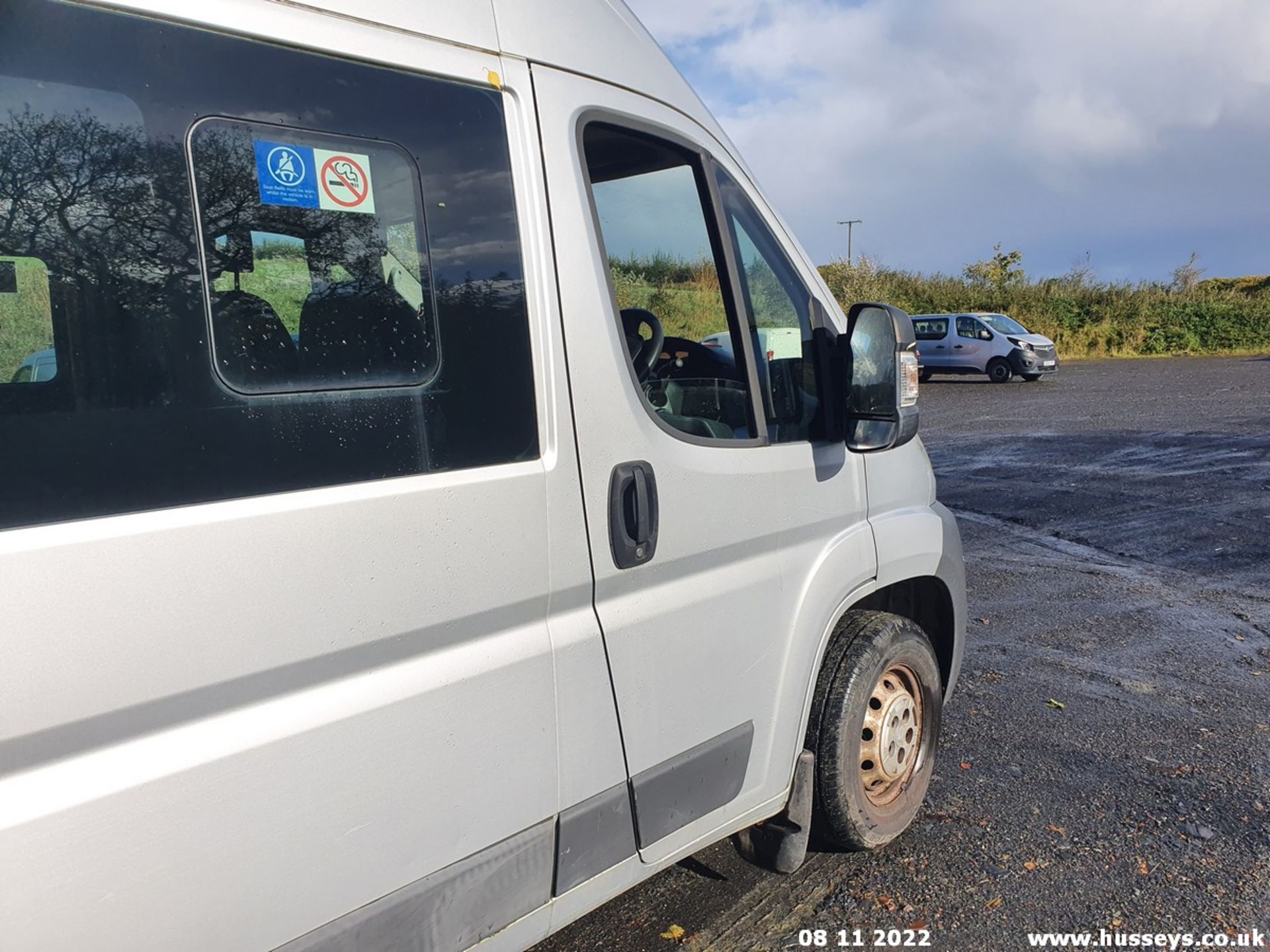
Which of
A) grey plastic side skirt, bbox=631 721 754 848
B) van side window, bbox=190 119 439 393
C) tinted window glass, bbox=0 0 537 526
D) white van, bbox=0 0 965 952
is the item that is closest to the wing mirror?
white van, bbox=0 0 965 952

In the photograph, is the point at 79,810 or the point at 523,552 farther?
the point at 523,552

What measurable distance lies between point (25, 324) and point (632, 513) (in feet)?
Answer: 4.01

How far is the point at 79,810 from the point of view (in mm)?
1514

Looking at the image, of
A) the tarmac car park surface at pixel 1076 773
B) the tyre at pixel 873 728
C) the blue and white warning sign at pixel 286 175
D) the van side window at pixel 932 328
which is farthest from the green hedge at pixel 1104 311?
the blue and white warning sign at pixel 286 175

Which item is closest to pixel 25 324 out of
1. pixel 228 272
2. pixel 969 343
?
pixel 228 272

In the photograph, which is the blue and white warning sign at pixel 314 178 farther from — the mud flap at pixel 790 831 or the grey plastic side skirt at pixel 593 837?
the mud flap at pixel 790 831

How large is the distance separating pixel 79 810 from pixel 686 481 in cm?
141

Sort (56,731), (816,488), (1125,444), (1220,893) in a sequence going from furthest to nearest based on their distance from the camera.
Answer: (1125,444)
(1220,893)
(816,488)
(56,731)

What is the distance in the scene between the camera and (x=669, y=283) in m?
2.79

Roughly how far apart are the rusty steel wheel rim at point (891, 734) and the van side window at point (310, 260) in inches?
77.2

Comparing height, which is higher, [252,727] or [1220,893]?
[252,727]

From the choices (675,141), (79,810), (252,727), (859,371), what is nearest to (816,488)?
(859,371)

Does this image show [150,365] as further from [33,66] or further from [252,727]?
[252,727]

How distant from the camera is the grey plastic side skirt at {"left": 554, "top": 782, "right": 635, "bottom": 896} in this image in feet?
7.47
